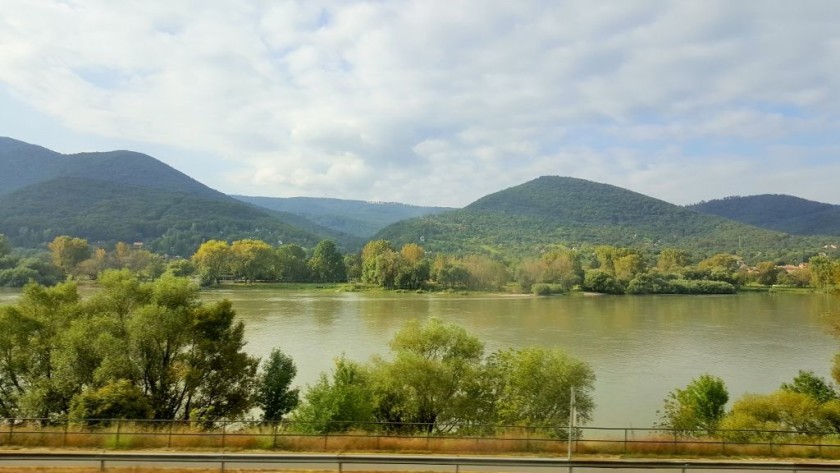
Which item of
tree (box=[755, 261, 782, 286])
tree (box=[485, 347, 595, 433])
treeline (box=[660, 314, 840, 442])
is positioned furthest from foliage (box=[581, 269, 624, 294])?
tree (box=[485, 347, 595, 433])

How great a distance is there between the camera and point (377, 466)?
13148mm

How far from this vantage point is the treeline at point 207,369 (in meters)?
20.9

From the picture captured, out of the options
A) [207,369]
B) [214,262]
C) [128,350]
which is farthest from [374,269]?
[128,350]

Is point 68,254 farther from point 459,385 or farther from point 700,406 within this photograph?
point 700,406

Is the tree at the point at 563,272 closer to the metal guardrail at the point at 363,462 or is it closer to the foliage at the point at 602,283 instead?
the foliage at the point at 602,283

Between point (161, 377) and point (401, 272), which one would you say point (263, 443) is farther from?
point (401, 272)

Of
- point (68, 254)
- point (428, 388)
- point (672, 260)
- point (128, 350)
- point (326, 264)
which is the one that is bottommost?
point (428, 388)

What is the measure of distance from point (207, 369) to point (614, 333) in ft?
114

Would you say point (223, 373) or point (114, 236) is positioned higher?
point (114, 236)

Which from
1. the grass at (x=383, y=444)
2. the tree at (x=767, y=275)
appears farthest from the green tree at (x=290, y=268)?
the grass at (x=383, y=444)

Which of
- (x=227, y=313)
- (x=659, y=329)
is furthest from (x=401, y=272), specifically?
(x=227, y=313)

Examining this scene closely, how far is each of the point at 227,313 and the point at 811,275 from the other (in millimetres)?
109687

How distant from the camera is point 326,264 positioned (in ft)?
352

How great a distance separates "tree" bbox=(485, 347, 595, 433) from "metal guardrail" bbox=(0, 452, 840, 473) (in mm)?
7735
